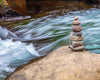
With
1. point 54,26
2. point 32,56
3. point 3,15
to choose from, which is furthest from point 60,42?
point 3,15

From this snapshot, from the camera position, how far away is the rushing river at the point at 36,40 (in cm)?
422

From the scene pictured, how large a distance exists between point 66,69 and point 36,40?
9.41 ft

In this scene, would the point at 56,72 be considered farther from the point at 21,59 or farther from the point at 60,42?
the point at 60,42

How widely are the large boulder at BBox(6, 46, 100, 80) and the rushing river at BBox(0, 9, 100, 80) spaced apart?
807 millimetres

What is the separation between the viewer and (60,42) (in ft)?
16.8

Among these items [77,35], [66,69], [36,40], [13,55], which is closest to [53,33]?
[36,40]

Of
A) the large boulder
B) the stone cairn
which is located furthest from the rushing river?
the stone cairn

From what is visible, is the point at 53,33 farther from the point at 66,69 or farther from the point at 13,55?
the point at 66,69

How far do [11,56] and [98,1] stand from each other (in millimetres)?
10648

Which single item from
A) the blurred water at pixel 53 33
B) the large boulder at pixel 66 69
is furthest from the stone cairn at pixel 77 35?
the blurred water at pixel 53 33

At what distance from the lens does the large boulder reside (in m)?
2.79

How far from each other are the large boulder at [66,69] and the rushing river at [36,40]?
2.65ft

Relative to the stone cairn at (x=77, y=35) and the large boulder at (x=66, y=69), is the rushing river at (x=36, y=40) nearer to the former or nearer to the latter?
the large boulder at (x=66, y=69)

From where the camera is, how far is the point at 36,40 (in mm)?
5566
